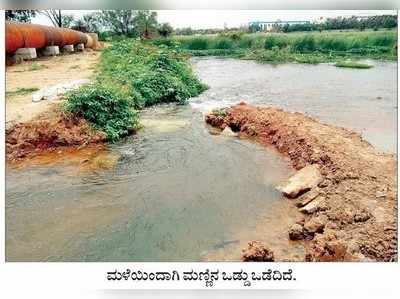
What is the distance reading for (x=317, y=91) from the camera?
12023 mm

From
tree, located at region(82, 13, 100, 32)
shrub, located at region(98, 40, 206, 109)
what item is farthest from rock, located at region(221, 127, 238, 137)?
tree, located at region(82, 13, 100, 32)

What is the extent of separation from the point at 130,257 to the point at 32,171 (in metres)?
2.68

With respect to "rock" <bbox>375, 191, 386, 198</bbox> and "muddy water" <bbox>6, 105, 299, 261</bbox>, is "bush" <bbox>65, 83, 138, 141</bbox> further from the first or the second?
"rock" <bbox>375, 191, 386, 198</bbox>

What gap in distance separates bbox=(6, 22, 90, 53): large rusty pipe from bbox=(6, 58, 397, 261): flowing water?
3.02m

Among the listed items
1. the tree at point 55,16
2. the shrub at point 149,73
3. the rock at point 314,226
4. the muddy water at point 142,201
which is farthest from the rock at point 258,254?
the shrub at point 149,73

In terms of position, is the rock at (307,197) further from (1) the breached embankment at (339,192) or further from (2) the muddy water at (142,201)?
(2) the muddy water at (142,201)

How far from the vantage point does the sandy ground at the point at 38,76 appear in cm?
773

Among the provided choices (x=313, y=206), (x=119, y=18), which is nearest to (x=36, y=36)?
(x=119, y=18)

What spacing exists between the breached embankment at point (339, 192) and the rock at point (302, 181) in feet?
0.13

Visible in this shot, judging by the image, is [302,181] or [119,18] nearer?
[302,181]

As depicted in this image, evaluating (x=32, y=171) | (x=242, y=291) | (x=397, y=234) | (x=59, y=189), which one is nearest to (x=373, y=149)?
(x=397, y=234)

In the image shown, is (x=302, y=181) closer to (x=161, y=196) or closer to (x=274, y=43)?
(x=161, y=196)

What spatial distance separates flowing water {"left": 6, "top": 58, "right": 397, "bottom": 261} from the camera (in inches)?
199

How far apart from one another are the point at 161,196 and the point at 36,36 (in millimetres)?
6539
